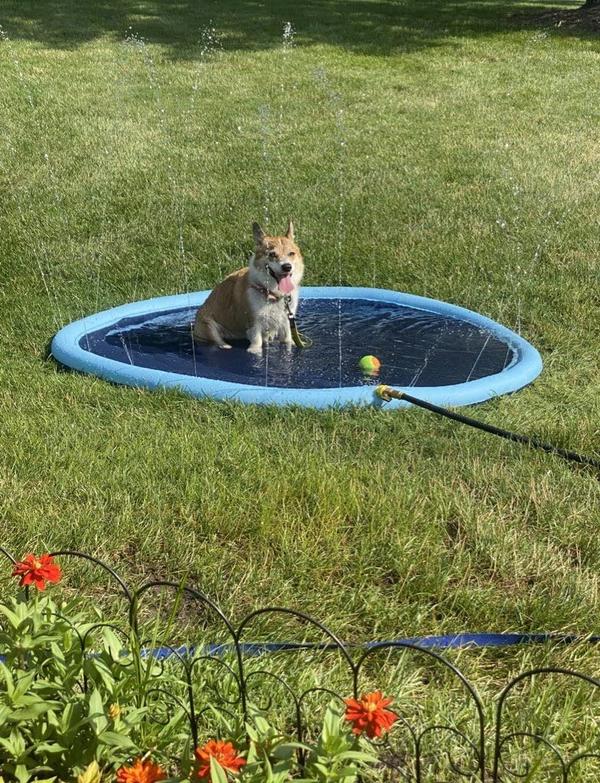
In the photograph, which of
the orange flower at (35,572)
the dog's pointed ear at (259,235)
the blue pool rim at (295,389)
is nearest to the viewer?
the orange flower at (35,572)

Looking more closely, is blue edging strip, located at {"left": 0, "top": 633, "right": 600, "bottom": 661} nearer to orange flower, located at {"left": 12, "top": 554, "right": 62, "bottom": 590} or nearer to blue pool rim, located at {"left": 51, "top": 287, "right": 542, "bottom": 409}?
orange flower, located at {"left": 12, "top": 554, "right": 62, "bottom": 590}

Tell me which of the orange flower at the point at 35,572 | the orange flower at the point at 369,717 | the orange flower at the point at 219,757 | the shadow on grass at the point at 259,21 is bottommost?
the orange flower at the point at 219,757

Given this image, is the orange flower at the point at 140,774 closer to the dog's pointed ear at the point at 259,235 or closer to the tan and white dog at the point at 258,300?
the tan and white dog at the point at 258,300

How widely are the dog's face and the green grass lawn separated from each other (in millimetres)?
1044

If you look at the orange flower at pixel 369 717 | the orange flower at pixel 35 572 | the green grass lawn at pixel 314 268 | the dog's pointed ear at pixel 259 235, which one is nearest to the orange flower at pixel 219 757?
the orange flower at pixel 369 717

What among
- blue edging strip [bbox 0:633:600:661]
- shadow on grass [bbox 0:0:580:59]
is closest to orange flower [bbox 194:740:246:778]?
blue edging strip [bbox 0:633:600:661]

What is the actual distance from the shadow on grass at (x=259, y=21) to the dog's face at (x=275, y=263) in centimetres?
921

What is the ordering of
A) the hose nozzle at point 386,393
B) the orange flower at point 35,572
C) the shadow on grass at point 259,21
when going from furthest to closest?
the shadow on grass at point 259,21 → the hose nozzle at point 386,393 → the orange flower at point 35,572

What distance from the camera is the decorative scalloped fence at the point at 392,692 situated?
7.06 feet

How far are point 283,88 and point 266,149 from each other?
2.79 m

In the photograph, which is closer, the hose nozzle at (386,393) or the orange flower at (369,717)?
the orange flower at (369,717)

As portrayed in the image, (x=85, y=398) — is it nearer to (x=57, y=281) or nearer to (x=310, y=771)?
(x=57, y=281)

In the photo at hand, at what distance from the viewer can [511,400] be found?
447 cm

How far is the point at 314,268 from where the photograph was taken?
21.7 ft
